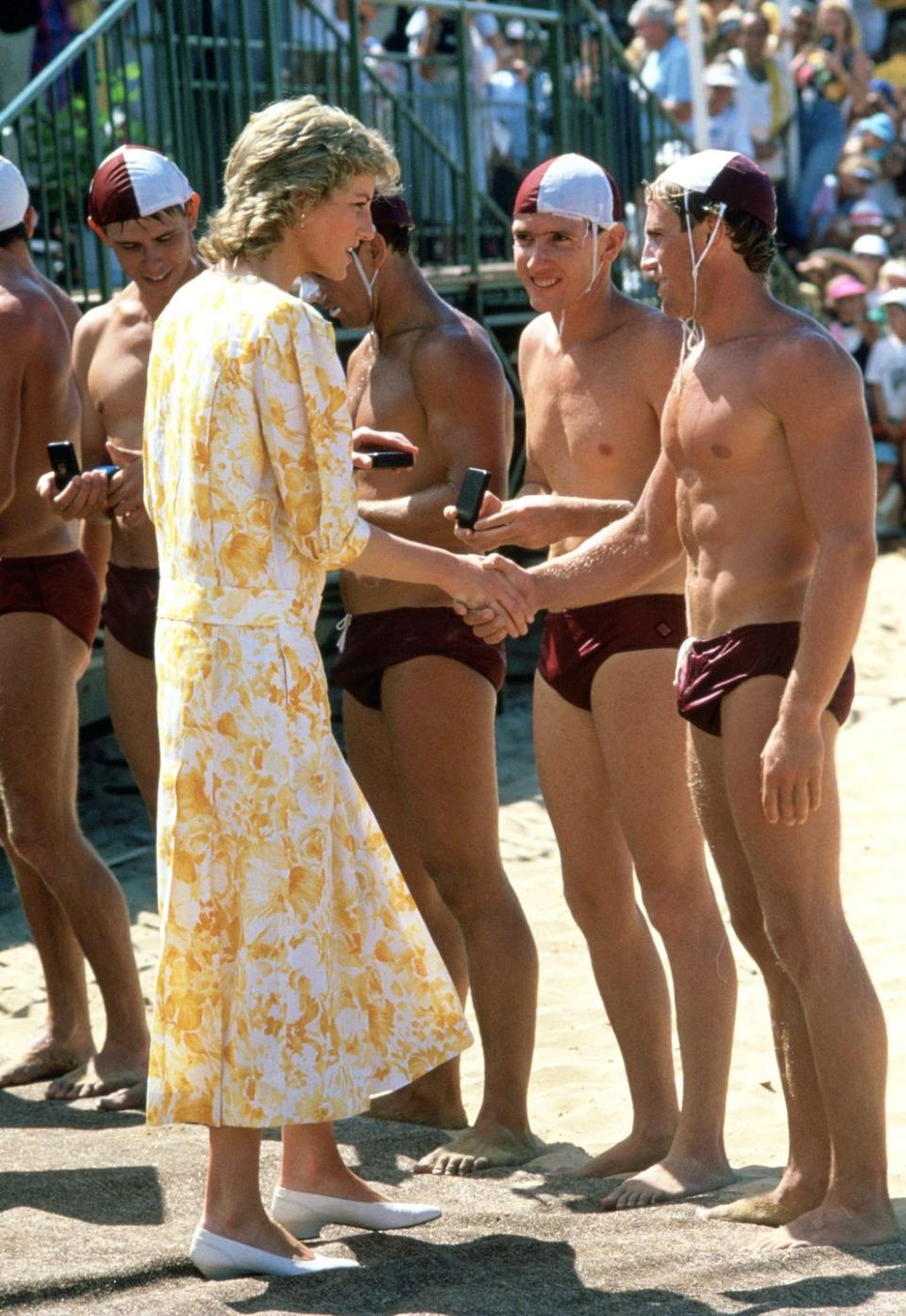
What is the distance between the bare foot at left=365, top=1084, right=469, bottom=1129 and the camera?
4852mm

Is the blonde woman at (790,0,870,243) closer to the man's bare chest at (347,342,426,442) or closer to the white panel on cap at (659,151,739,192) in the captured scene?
the man's bare chest at (347,342,426,442)

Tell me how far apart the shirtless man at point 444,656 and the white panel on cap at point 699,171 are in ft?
2.70

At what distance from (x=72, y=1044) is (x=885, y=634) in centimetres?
682

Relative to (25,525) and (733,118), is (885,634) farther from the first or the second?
(25,525)

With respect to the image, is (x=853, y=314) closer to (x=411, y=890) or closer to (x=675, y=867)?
(x=411, y=890)

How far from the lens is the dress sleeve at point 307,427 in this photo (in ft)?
11.8

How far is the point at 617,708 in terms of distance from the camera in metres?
4.31

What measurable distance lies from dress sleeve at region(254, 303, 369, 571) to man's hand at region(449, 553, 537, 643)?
0.39 m

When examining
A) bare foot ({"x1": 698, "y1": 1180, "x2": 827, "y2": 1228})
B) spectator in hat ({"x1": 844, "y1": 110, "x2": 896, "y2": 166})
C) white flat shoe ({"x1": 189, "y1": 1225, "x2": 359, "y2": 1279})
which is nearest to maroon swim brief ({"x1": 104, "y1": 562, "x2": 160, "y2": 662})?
white flat shoe ({"x1": 189, "y1": 1225, "x2": 359, "y2": 1279})

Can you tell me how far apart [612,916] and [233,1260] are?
1252mm

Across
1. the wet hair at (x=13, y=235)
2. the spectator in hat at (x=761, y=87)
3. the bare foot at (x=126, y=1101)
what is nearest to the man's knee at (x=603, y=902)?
the bare foot at (x=126, y=1101)

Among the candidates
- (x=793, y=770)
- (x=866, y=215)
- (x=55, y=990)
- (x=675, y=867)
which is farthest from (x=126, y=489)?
(x=866, y=215)

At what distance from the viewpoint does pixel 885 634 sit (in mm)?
11078

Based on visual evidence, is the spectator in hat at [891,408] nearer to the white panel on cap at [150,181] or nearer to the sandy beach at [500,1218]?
the sandy beach at [500,1218]
